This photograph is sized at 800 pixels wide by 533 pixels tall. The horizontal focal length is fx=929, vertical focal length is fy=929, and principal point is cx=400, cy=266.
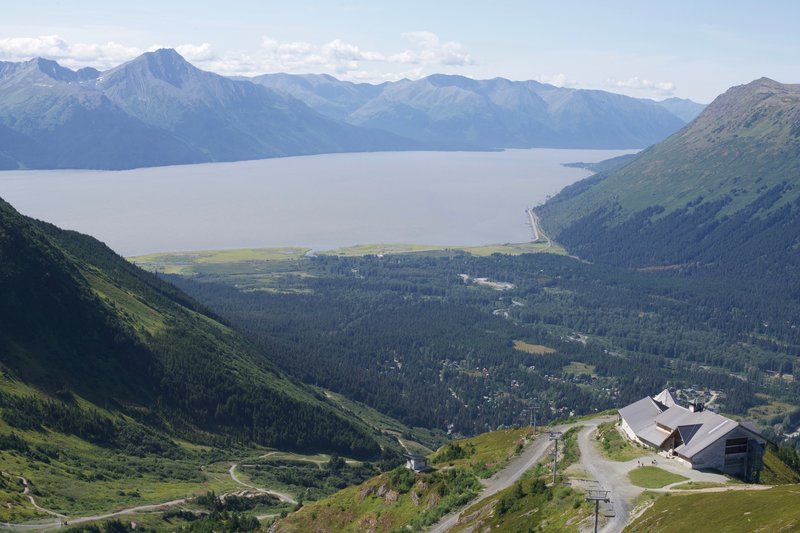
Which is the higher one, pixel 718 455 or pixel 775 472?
pixel 718 455

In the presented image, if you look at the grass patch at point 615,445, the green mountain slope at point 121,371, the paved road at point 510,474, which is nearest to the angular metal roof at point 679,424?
the grass patch at point 615,445

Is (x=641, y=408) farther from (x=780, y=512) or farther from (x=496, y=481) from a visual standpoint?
(x=780, y=512)

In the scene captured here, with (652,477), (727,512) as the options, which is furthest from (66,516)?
(727,512)

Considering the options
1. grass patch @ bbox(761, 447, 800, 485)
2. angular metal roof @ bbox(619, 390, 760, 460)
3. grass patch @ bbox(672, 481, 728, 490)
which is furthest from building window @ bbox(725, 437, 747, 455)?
grass patch @ bbox(672, 481, 728, 490)

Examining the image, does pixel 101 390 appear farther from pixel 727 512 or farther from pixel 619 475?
pixel 727 512

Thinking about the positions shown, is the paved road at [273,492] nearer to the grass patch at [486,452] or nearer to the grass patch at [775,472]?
the grass patch at [486,452]

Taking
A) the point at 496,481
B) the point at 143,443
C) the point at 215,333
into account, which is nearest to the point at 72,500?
the point at 143,443

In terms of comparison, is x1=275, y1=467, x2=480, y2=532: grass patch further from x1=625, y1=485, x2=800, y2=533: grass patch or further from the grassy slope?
the grassy slope
